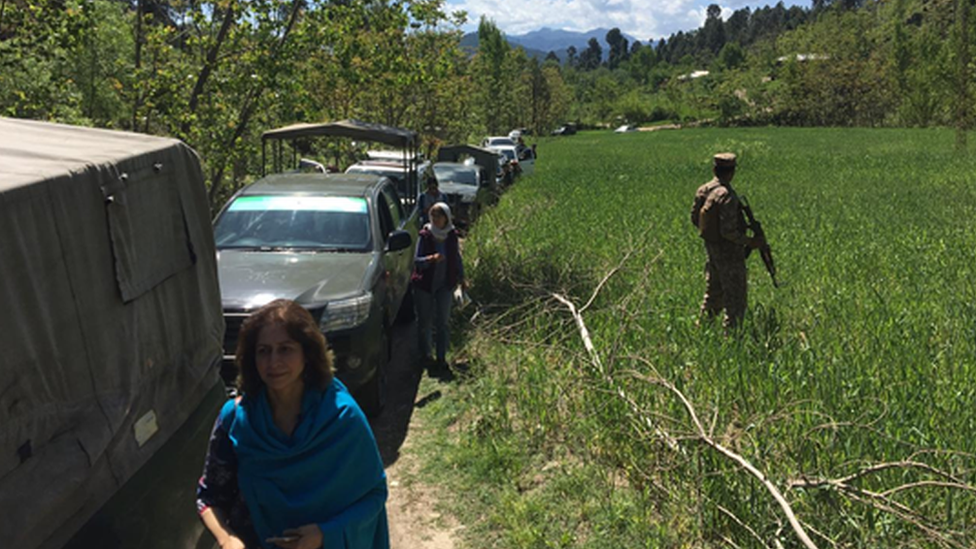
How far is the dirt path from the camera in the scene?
4246 mm

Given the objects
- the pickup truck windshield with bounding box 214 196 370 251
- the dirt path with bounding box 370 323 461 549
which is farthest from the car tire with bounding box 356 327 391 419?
the pickup truck windshield with bounding box 214 196 370 251

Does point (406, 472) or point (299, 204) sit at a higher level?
point (299, 204)

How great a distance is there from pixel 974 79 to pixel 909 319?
132 ft

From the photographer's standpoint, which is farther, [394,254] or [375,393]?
[394,254]

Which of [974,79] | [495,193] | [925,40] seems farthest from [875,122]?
[495,193]

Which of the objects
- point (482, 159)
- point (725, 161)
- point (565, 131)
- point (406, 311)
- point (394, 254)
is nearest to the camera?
point (725, 161)

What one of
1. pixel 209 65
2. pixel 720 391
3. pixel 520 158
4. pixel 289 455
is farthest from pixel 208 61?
pixel 520 158

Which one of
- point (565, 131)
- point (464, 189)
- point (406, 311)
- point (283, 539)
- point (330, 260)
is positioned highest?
point (283, 539)

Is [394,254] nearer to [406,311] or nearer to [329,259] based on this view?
[329,259]

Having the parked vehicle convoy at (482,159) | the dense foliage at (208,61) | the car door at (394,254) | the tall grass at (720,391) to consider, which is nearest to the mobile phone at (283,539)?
the tall grass at (720,391)

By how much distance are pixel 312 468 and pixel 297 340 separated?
42 centimetres

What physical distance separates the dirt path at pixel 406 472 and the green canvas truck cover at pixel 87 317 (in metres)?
1.69

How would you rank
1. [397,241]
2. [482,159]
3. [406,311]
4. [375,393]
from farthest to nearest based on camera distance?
1. [482,159]
2. [406,311]
3. [397,241]
4. [375,393]

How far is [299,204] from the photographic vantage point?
22.8 ft
